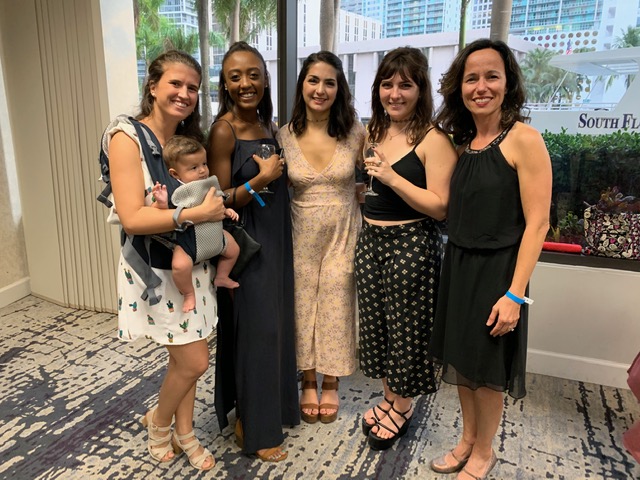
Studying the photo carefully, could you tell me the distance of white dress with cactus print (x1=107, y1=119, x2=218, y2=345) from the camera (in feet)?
5.80

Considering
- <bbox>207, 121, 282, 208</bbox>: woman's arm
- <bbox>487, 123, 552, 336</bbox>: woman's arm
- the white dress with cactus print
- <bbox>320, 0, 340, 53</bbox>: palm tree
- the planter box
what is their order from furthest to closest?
<bbox>320, 0, 340, 53</bbox>: palm tree
the planter box
<bbox>207, 121, 282, 208</bbox>: woman's arm
the white dress with cactus print
<bbox>487, 123, 552, 336</bbox>: woman's arm

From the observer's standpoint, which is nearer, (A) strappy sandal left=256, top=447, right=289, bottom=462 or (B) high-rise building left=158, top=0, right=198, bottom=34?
(A) strappy sandal left=256, top=447, right=289, bottom=462

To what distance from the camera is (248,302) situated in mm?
1968

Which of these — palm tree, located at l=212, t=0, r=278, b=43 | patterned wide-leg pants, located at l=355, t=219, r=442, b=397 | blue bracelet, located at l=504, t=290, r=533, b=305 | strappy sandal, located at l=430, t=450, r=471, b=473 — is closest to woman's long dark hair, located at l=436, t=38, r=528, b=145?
patterned wide-leg pants, located at l=355, t=219, r=442, b=397

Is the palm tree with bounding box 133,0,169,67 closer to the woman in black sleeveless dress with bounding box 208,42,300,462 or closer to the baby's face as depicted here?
the woman in black sleeveless dress with bounding box 208,42,300,462

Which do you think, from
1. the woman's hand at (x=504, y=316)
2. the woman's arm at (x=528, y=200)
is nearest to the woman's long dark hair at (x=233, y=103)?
the woman's arm at (x=528, y=200)

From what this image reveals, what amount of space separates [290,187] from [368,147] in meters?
0.45

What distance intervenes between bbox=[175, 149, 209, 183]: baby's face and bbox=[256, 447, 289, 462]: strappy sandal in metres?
1.13

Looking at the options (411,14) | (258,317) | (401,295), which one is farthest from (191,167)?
(411,14)

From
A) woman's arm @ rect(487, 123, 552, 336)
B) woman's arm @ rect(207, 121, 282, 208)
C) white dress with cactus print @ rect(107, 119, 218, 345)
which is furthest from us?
woman's arm @ rect(207, 121, 282, 208)

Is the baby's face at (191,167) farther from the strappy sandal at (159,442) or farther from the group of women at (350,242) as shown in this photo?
the strappy sandal at (159,442)

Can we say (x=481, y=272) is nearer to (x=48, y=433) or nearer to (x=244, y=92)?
(x=244, y=92)

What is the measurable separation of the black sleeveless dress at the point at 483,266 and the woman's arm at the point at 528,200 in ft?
0.12

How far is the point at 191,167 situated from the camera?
171 cm
